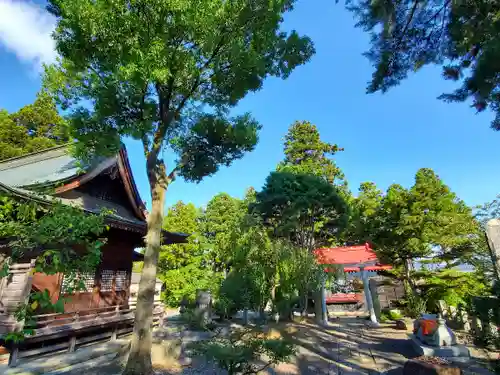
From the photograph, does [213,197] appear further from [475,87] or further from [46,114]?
[475,87]

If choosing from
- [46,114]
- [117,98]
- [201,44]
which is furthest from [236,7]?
[46,114]

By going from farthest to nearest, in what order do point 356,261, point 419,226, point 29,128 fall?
point 29,128, point 356,261, point 419,226

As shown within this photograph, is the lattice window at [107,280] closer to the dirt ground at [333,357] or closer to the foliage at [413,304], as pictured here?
the dirt ground at [333,357]

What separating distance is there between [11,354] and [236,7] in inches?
401

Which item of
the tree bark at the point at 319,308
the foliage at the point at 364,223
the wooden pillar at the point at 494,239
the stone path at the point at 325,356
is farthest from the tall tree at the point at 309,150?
the wooden pillar at the point at 494,239

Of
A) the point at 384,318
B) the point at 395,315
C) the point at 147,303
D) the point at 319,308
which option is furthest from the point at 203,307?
the point at 395,315

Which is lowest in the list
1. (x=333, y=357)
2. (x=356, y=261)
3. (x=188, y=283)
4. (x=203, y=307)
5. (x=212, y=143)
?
(x=333, y=357)

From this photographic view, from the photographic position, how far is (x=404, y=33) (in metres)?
5.24

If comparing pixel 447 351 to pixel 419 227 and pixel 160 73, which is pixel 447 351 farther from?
pixel 160 73

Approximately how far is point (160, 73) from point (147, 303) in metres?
4.93

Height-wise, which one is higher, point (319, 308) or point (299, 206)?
point (299, 206)

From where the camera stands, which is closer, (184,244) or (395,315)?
(395,315)

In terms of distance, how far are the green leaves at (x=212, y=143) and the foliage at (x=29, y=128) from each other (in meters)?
15.9

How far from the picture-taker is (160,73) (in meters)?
5.84
